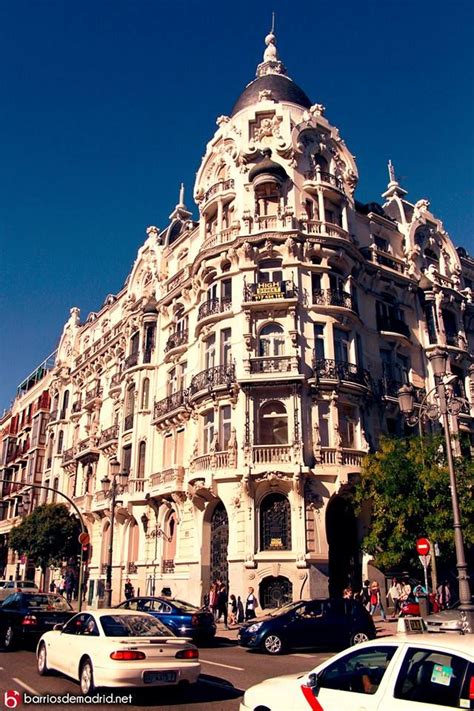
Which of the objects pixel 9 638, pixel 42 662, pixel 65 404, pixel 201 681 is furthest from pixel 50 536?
pixel 201 681

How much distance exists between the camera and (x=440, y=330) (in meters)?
33.9

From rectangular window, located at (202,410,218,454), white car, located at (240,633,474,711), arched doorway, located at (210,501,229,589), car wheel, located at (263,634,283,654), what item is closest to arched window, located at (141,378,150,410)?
rectangular window, located at (202,410,218,454)

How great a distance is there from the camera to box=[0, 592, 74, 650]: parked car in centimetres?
1451

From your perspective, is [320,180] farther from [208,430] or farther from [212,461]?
[212,461]

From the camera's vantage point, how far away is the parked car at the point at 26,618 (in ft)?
47.6

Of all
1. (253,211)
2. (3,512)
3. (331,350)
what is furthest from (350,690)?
(3,512)

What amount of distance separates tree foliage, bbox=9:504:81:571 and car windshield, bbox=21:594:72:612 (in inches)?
882

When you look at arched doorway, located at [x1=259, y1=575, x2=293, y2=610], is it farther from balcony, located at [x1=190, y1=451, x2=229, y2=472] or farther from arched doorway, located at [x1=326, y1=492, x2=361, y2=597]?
balcony, located at [x1=190, y1=451, x2=229, y2=472]

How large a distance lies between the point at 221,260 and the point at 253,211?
304 cm

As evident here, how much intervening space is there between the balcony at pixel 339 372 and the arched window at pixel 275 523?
5720 millimetres

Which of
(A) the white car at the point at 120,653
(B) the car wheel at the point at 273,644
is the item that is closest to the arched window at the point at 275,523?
(B) the car wheel at the point at 273,644

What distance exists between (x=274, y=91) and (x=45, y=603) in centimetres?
2933

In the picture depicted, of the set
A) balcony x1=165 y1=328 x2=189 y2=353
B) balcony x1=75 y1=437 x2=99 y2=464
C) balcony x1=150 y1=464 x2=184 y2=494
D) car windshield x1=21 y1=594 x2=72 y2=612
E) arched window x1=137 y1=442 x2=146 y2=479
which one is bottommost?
car windshield x1=21 y1=594 x2=72 y2=612

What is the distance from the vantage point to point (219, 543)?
87.1ft
